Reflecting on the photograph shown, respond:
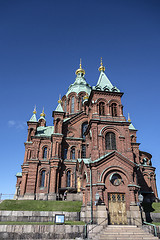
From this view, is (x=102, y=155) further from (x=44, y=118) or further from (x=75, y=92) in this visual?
(x=75, y=92)

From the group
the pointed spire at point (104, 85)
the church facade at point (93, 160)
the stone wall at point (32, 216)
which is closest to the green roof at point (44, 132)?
the church facade at point (93, 160)

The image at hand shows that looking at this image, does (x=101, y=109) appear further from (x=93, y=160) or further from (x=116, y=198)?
(x=116, y=198)

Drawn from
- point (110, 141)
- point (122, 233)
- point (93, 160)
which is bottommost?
point (122, 233)

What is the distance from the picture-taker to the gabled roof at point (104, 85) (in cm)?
2719

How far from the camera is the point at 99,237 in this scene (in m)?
15.5

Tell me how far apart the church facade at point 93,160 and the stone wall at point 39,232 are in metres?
3.72

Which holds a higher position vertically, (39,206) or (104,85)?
(104,85)

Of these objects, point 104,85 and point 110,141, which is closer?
point 110,141

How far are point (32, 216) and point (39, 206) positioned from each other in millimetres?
3134

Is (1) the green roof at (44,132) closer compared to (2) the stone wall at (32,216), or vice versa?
(2) the stone wall at (32,216)

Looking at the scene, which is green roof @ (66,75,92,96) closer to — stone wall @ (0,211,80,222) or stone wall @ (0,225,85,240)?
stone wall @ (0,211,80,222)

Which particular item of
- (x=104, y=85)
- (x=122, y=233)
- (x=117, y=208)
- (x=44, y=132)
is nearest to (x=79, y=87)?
(x=44, y=132)

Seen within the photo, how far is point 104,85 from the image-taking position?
1121 inches

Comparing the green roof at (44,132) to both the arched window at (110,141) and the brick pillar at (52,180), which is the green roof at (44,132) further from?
the arched window at (110,141)
